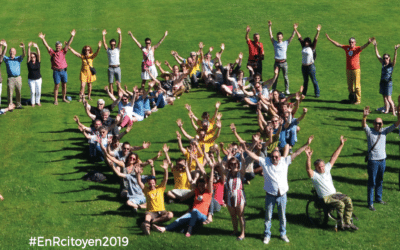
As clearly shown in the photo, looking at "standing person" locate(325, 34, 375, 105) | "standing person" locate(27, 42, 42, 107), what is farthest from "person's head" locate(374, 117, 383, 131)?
"standing person" locate(27, 42, 42, 107)

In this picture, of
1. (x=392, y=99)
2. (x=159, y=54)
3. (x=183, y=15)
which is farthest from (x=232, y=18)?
(x=392, y=99)

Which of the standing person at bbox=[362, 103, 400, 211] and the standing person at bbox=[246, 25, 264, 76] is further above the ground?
the standing person at bbox=[246, 25, 264, 76]

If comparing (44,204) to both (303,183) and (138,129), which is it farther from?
(303,183)

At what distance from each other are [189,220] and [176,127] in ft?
22.8

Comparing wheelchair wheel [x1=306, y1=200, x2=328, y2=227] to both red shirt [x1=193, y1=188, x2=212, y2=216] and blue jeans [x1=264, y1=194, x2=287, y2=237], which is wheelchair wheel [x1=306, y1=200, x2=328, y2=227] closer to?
blue jeans [x1=264, y1=194, x2=287, y2=237]

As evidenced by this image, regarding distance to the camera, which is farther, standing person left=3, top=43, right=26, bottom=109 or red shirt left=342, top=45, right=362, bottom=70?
red shirt left=342, top=45, right=362, bottom=70

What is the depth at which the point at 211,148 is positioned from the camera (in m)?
16.2

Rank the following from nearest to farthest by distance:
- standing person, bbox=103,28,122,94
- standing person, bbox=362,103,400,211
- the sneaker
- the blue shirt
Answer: the sneaker
standing person, bbox=362,103,400,211
the blue shirt
standing person, bbox=103,28,122,94

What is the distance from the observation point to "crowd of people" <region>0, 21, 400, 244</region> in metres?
13.1

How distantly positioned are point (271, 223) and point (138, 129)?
788 cm

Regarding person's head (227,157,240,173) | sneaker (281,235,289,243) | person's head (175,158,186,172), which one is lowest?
sneaker (281,235,289,243)

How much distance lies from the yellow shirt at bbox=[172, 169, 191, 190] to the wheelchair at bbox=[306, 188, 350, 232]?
3462mm

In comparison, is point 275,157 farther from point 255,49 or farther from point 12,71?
point 12,71

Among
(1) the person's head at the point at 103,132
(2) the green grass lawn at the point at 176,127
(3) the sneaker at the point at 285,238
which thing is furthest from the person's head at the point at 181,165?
(3) the sneaker at the point at 285,238
